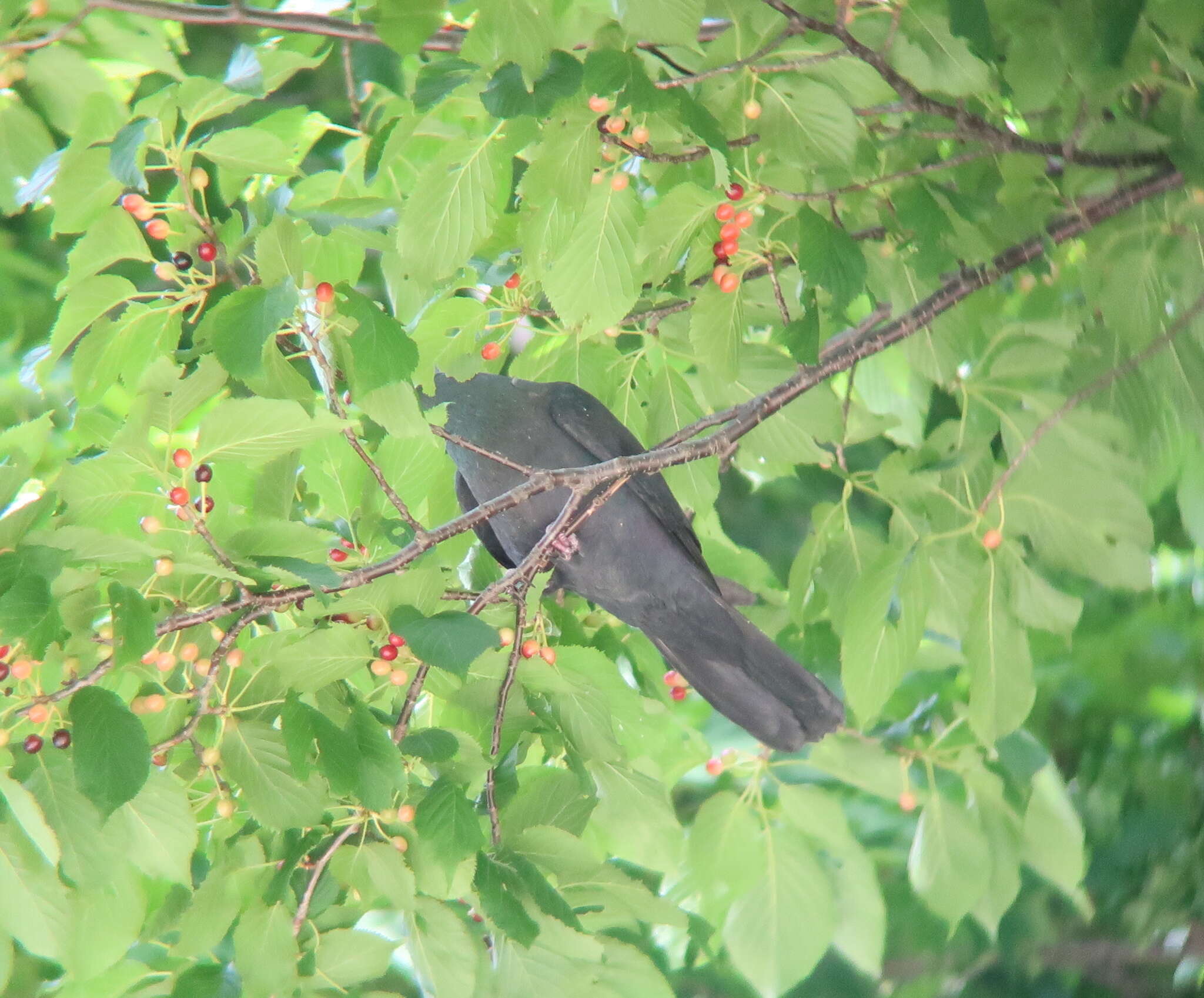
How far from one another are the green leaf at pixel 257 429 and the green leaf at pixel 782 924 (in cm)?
126

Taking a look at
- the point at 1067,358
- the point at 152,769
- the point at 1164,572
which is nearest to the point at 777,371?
the point at 1067,358

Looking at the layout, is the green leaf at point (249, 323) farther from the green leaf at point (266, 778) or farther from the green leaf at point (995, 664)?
the green leaf at point (995, 664)

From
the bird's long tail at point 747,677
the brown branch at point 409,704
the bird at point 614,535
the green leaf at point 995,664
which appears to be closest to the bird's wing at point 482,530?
the bird at point 614,535

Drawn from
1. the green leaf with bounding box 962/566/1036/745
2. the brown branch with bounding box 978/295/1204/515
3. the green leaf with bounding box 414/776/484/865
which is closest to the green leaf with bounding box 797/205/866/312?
the brown branch with bounding box 978/295/1204/515

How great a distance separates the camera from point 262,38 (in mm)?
2773

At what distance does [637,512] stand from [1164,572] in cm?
209

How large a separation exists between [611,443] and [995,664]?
132 centimetres

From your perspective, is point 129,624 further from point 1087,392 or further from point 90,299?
point 1087,392

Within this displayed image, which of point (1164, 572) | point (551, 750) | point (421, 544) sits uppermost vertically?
point (421, 544)

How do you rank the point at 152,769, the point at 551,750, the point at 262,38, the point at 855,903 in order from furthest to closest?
the point at 262,38, the point at 855,903, the point at 551,750, the point at 152,769

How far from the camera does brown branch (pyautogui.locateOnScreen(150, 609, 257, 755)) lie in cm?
169

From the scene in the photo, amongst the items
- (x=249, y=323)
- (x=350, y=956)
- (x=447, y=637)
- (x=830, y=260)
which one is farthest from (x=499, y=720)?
(x=830, y=260)

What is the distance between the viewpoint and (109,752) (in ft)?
4.99

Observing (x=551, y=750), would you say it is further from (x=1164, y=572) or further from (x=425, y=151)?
(x=1164, y=572)
